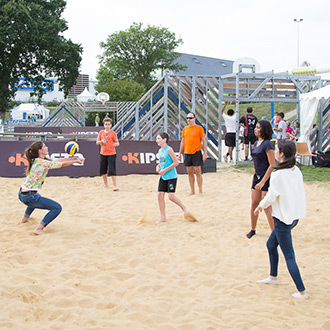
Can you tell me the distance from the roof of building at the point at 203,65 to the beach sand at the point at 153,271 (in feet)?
196

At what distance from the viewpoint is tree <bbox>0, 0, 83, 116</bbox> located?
2889 cm

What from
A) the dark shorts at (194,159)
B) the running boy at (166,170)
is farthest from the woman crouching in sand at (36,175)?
the dark shorts at (194,159)

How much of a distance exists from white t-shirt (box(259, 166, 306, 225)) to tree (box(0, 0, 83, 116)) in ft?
94.6

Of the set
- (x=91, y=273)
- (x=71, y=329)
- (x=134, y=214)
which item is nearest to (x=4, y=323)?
(x=71, y=329)

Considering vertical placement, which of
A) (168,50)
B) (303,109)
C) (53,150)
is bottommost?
(53,150)

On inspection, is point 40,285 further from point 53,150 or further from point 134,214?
point 53,150

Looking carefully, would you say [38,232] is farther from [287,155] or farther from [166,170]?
[287,155]

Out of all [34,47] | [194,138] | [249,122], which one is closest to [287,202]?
[194,138]

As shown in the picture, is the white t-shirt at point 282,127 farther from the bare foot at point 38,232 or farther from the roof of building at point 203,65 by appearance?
the roof of building at point 203,65

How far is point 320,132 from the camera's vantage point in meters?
15.2

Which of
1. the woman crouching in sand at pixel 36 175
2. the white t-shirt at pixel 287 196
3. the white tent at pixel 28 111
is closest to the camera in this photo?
the white t-shirt at pixel 287 196

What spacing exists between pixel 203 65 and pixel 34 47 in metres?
41.3

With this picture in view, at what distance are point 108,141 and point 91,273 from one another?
5660 mm

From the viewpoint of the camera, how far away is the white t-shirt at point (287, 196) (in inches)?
147
